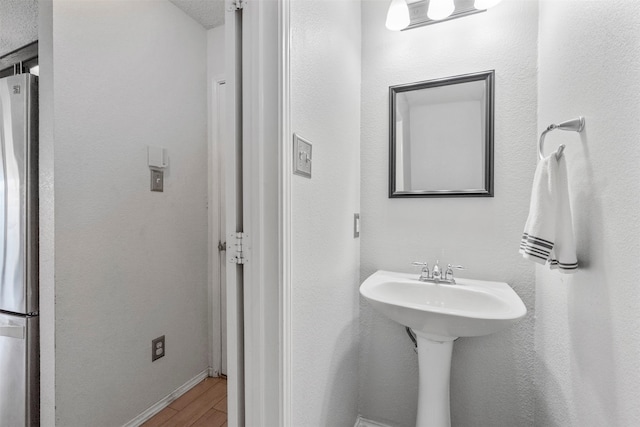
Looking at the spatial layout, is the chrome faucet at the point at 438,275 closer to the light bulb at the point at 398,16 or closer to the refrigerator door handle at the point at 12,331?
the light bulb at the point at 398,16

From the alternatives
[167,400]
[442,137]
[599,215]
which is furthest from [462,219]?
[167,400]

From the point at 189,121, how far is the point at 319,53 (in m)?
1.24

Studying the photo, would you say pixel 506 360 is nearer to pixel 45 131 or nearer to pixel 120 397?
pixel 120 397

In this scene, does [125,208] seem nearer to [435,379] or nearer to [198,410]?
[198,410]

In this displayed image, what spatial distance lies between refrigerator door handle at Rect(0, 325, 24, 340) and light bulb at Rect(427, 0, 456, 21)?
240 cm

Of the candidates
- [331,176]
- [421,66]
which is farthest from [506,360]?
[421,66]

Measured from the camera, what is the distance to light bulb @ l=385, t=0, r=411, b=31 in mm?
1403

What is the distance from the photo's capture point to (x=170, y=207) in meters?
1.85

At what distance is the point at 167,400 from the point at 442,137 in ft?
7.34

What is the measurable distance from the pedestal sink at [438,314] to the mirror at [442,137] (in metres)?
0.45

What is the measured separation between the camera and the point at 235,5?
89 centimetres

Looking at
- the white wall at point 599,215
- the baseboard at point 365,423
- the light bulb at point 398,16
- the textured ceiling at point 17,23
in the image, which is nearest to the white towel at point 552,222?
the white wall at point 599,215

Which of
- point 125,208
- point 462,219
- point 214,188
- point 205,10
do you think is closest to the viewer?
point 462,219

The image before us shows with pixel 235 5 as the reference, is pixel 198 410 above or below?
below
